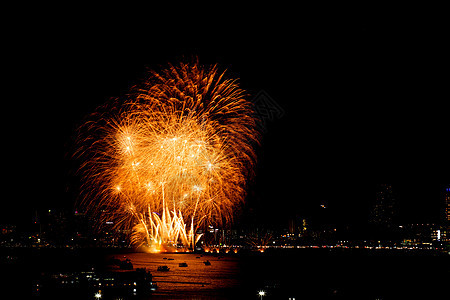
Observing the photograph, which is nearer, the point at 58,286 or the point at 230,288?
the point at 58,286

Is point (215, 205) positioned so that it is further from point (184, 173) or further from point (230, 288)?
point (230, 288)

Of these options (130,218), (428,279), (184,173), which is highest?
(184,173)

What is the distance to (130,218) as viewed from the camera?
62.7 m

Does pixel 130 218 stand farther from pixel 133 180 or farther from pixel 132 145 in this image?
Result: pixel 132 145

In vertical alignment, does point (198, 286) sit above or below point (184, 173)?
below

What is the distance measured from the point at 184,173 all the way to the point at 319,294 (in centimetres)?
1614

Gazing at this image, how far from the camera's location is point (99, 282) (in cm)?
3903

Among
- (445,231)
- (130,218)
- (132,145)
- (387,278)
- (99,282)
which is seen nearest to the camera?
(99,282)

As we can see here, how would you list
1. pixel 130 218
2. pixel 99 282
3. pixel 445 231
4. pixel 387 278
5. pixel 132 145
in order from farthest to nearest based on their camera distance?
pixel 445 231 → pixel 387 278 → pixel 130 218 → pixel 132 145 → pixel 99 282

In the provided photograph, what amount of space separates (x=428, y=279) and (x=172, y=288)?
4524 centimetres

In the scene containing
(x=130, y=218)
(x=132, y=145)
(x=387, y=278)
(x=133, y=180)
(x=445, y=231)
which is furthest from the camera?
(x=445, y=231)

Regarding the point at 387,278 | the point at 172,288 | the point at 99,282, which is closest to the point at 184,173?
the point at 172,288

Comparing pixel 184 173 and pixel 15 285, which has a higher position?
pixel 184 173

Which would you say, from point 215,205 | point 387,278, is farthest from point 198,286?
point 387,278
